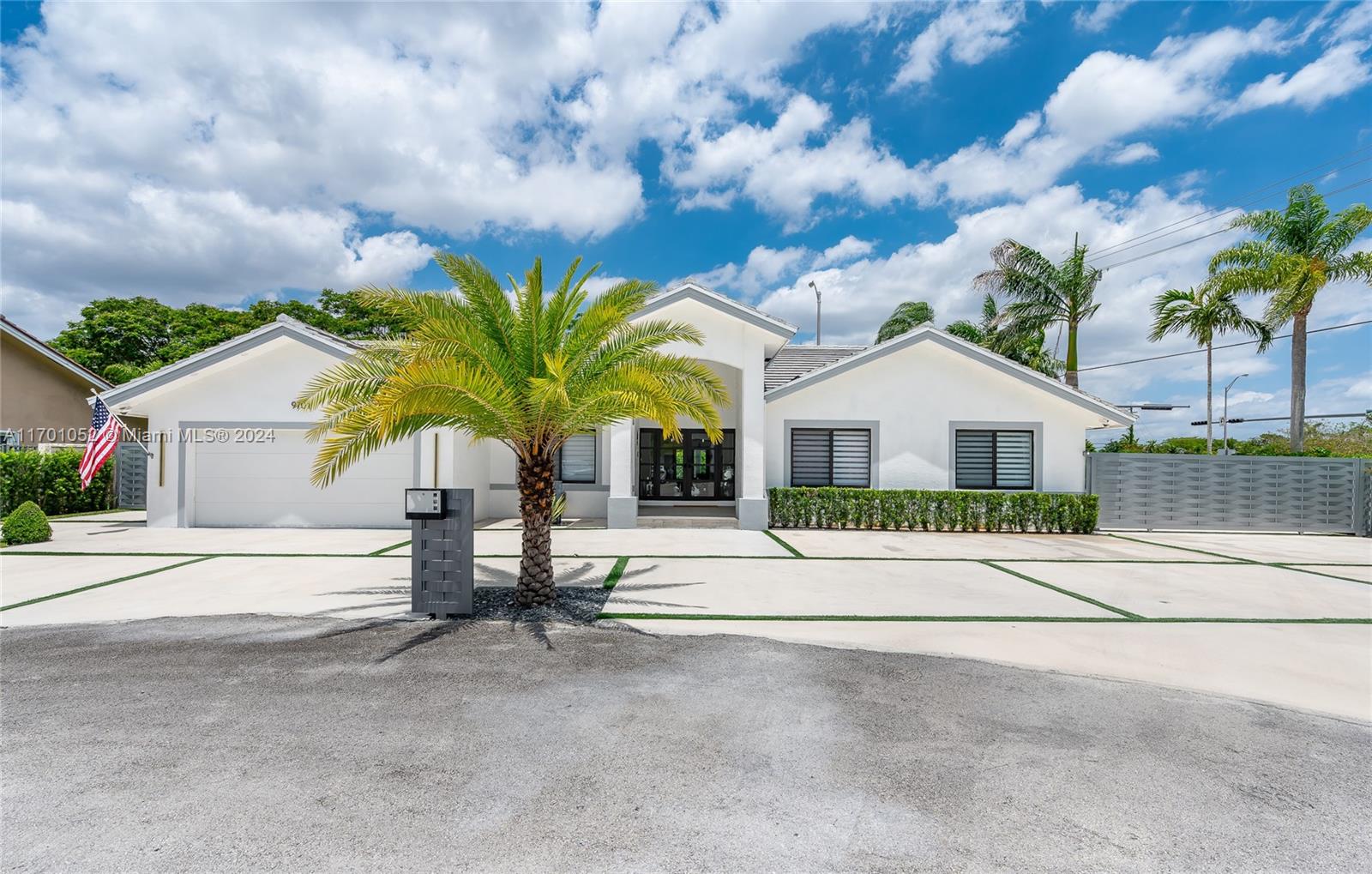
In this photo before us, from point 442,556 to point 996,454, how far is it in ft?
48.2

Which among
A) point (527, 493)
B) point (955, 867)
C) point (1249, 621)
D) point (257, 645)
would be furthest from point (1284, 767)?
point (257, 645)

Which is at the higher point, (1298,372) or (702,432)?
(1298,372)

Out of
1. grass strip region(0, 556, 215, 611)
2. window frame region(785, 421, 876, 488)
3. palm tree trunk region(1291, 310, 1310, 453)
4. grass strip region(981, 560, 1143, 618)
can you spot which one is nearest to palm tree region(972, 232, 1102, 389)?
palm tree trunk region(1291, 310, 1310, 453)

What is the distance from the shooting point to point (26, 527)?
12227mm

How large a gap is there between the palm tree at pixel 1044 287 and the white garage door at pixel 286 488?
20342 millimetres

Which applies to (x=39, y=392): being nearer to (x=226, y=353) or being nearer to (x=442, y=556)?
(x=226, y=353)

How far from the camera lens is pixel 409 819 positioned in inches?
130

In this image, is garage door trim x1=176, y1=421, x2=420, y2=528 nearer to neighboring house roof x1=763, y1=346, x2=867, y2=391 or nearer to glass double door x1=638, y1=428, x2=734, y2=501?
→ glass double door x1=638, y1=428, x2=734, y2=501

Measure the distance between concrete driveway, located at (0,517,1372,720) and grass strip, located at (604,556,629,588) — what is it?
65mm

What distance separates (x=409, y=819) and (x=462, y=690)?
70.1 inches

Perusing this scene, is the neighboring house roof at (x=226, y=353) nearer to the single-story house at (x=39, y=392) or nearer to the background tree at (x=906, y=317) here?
the single-story house at (x=39, y=392)

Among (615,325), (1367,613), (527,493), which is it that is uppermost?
(615,325)

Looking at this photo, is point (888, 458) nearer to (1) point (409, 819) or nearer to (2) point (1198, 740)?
(2) point (1198, 740)

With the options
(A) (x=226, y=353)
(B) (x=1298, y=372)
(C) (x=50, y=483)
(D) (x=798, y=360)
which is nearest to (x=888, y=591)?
(D) (x=798, y=360)
